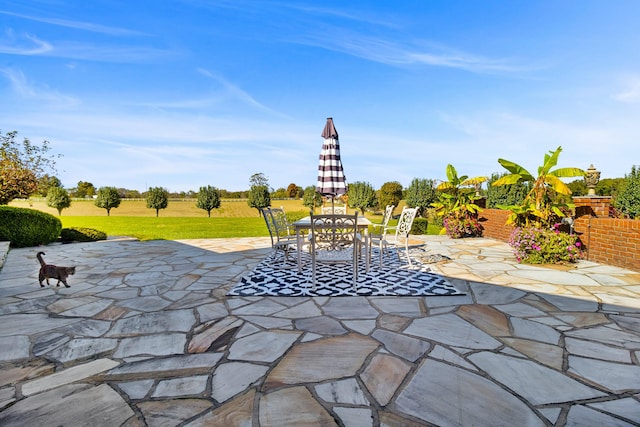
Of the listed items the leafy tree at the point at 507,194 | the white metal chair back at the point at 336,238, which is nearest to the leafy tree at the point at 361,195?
the leafy tree at the point at 507,194

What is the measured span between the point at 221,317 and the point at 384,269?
321 centimetres

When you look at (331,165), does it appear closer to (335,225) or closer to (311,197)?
(335,225)

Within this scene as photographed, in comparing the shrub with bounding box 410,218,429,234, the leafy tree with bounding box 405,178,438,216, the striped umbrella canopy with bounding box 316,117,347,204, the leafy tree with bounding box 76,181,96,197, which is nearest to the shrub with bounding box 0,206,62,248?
the striped umbrella canopy with bounding box 316,117,347,204

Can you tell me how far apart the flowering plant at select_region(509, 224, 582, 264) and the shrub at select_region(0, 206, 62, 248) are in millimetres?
13355

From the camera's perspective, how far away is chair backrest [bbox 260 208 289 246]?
223 inches

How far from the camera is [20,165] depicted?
1338cm

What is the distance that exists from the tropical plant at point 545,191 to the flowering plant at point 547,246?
1.38ft

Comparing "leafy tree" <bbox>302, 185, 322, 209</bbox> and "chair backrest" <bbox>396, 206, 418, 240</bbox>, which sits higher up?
"leafy tree" <bbox>302, 185, 322, 209</bbox>

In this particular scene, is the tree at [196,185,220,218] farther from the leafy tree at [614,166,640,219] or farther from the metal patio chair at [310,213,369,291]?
the leafy tree at [614,166,640,219]

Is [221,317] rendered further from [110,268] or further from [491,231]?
[491,231]

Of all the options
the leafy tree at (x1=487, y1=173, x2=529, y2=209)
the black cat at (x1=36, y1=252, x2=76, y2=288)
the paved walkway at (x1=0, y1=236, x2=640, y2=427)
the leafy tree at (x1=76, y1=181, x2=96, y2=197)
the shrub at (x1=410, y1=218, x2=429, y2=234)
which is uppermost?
the leafy tree at (x1=76, y1=181, x2=96, y2=197)

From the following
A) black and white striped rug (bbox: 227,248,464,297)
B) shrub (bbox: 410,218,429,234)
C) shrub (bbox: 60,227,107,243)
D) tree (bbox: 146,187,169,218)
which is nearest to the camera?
black and white striped rug (bbox: 227,248,464,297)

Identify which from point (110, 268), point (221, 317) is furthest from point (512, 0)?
point (110, 268)

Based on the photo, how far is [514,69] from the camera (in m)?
7.10
